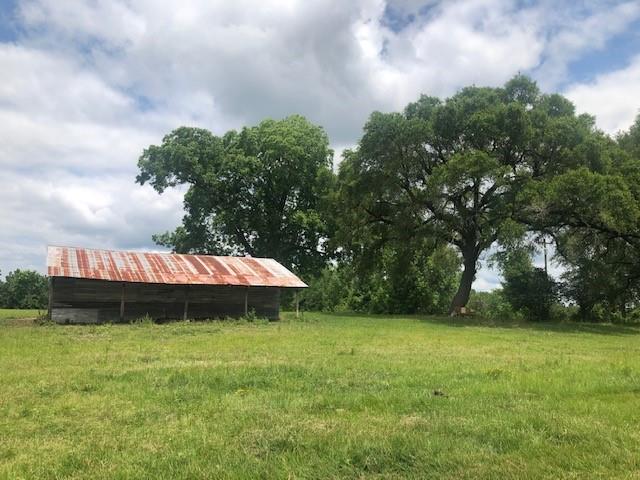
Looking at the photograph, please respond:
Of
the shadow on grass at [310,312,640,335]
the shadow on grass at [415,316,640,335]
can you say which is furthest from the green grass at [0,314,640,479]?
the shadow on grass at [310,312,640,335]

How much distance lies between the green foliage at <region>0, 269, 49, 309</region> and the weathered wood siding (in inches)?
1776

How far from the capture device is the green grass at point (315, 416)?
539cm

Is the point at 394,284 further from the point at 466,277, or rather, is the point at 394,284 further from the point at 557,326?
the point at 557,326

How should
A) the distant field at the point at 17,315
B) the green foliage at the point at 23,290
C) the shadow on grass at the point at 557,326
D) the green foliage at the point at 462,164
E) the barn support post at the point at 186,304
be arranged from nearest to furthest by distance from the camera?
the shadow on grass at the point at 557,326, the barn support post at the point at 186,304, the distant field at the point at 17,315, the green foliage at the point at 462,164, the green foliage at the point at 23,290

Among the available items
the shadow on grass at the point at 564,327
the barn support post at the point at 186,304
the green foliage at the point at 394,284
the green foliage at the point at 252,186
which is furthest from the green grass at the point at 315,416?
the green foliage at the point at 252,186

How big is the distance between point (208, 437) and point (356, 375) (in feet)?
15.8

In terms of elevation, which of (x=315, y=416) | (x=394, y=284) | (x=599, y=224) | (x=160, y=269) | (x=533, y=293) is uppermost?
(x=599, y=224)

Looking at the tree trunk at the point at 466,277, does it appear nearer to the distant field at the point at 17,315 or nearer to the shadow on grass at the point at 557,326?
the shadow on grass at the point at 557,326

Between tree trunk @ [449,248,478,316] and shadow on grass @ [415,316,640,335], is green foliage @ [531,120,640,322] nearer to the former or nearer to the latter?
shadow on grass @ [415,316,640,335]

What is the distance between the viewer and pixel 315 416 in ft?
23.7

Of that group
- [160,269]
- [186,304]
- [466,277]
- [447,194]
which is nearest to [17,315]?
[160,269]

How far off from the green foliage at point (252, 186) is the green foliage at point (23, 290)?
1008 inches

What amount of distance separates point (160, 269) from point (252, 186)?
960 inches

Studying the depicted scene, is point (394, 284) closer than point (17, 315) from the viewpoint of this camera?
No
